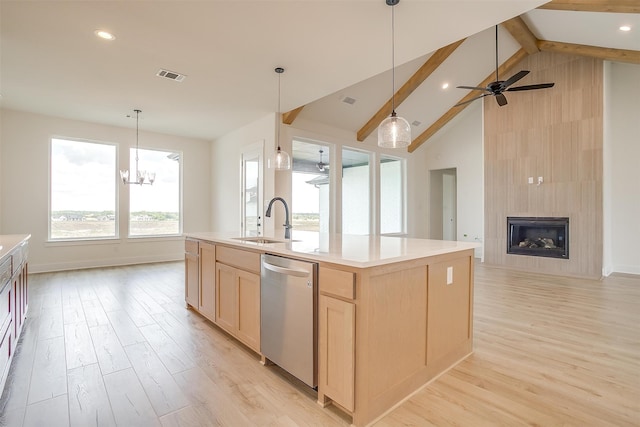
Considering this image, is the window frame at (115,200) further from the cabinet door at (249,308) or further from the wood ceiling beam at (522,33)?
the wood ceiling beam at (522,33)

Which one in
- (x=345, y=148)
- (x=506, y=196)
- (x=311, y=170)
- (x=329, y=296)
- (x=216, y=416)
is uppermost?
(x=345, y=148)

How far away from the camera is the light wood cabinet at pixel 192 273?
327cm

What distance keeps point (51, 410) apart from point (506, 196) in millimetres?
7054

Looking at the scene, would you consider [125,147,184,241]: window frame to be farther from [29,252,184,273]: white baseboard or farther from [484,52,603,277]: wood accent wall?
[484,52,603,277]: wood accent wall

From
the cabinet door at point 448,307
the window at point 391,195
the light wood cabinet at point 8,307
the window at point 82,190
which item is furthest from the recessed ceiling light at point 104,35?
the window at point 391,195

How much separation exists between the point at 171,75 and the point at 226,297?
3.01 m

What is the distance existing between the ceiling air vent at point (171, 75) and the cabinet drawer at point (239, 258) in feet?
8.21

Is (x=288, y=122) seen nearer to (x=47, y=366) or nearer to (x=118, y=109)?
(x=118, y=109)

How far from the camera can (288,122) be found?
554 centimetres


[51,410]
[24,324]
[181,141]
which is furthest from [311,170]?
[51,410]

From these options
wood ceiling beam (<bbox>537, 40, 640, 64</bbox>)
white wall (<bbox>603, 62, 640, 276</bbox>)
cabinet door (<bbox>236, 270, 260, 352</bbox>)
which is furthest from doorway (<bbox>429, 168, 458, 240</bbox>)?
cabinet door (<bbox>236, 270, 260, 352</bbox>)

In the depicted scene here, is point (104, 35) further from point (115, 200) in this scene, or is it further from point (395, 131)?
point (115, 200)

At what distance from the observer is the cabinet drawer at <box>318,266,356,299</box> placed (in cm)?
160

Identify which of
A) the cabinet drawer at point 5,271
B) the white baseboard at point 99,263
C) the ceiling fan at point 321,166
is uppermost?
the ceiling fan at point 321,166
